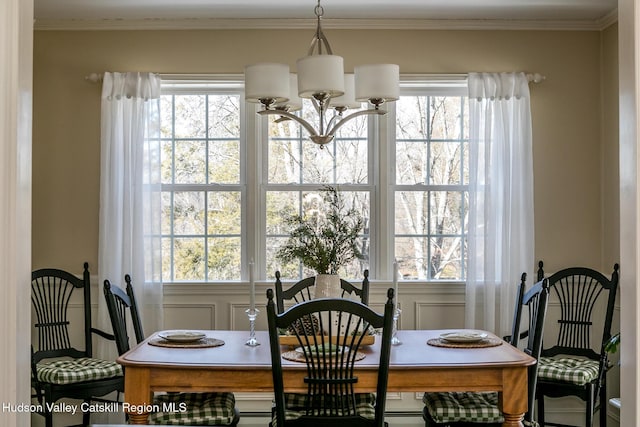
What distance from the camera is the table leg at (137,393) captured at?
115 inches

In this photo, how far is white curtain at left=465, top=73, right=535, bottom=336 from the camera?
4.57 meters

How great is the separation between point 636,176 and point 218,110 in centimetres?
361

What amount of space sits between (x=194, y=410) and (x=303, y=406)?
0.50 meters

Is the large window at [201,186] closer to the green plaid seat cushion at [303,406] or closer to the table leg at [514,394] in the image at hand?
the green plaid seat cushion at [303,406]

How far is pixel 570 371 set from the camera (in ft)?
12.6

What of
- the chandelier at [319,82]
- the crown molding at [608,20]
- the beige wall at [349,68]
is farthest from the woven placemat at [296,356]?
the crown molding at [608,20]

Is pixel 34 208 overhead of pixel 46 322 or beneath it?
overhead

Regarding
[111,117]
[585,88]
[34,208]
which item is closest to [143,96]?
[111,117]

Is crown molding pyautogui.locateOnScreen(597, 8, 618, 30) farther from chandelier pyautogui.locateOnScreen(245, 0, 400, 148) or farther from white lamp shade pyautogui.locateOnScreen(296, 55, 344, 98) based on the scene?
white lamp shade pyautogui.locateOnScreen(296, 55, 344, 98)

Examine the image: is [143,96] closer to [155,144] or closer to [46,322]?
[155,144]

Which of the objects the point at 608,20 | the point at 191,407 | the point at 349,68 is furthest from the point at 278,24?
the point at 191,407

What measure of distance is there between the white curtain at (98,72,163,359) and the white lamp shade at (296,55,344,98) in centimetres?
201

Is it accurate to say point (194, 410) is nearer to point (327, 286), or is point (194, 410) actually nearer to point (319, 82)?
point (327, 286)

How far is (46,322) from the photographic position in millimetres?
4477
